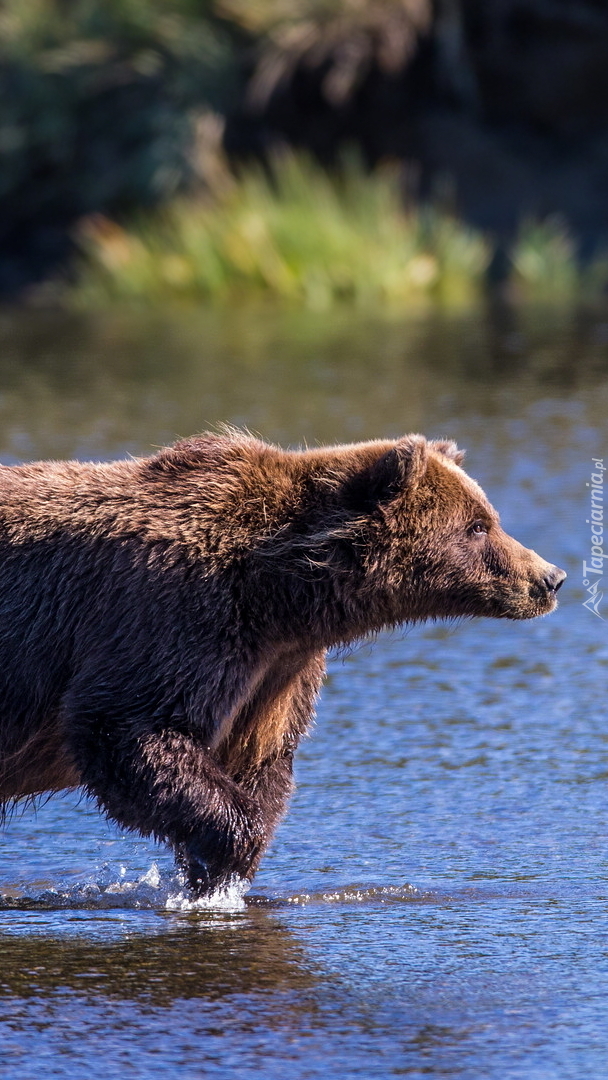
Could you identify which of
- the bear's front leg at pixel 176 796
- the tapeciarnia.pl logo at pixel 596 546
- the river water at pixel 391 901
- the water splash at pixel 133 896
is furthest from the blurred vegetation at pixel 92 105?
the bear's front leg at pixel 176 796

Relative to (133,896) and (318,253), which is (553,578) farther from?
(318,253)

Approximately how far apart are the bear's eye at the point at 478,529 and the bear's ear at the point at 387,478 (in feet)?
0.90

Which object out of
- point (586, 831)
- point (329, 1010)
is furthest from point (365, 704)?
point (329, 1010)

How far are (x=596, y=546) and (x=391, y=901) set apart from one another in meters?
4.18

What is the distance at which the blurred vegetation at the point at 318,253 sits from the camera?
1925 centimetres

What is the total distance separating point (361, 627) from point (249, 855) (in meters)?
0.78

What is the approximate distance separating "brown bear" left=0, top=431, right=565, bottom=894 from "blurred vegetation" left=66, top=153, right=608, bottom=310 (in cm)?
1380

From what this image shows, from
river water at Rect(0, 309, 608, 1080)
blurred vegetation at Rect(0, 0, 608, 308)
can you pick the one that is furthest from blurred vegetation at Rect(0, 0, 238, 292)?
river water at Rect(0, 309, 608, 1080)

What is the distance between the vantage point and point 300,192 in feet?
67.0

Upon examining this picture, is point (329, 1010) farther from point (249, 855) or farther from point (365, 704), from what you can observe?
point (365, 704)

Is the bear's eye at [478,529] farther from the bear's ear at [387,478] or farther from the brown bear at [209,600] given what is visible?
the bear's ear at [387,478]

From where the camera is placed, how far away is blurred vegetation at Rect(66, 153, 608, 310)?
19250 millimetres

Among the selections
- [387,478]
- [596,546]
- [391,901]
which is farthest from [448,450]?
[596,546]

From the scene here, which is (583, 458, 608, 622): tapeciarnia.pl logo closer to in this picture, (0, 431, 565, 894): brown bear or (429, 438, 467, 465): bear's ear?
(429, 438, 467, 465): bear's ear
